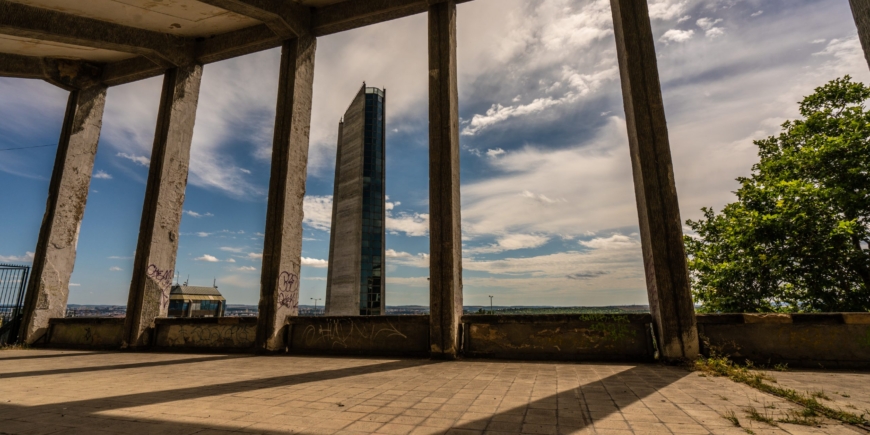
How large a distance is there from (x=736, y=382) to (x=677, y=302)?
161 centimetres

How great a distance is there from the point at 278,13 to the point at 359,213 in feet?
81.1

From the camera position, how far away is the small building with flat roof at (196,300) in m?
34.9

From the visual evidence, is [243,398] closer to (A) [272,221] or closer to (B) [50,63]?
(A) [272,221]

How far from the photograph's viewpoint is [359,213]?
32594 millimetres

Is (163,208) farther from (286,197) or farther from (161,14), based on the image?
(161,14)

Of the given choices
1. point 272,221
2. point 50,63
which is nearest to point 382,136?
point 50,63

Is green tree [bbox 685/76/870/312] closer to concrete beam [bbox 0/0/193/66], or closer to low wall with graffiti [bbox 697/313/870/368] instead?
low wall with graffiti [bbox 697/313/870/368]

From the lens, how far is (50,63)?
10.4 m

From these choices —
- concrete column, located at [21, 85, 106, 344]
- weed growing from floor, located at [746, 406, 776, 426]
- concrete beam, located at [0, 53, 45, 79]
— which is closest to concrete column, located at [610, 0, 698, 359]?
weed growing from floor, located at [746, 406, 776, 426]

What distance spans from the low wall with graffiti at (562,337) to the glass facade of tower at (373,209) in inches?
1127

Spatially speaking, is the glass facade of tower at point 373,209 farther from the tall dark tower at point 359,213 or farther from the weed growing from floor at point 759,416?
the weed growing from floor at point 759,416

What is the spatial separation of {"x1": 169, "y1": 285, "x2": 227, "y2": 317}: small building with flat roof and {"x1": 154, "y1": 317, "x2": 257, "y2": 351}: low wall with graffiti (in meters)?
27.9

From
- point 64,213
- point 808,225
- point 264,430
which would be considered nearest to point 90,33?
point 64,213

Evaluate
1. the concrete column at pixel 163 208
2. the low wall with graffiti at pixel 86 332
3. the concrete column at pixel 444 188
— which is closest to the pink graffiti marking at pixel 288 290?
the concrete column at pixel 444 188
